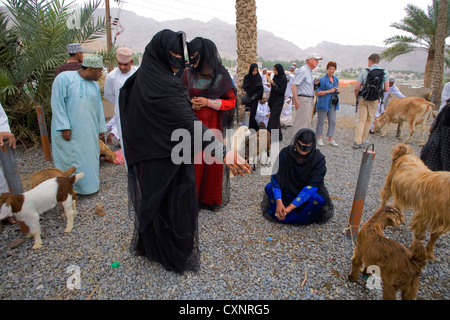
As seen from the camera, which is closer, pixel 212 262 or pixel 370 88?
pixel 212 262

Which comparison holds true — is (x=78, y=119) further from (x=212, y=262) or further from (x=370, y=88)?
(x=370, y=88)

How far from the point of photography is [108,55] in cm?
671

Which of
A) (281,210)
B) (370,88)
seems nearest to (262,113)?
(370,88)

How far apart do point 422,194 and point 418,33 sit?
51.6 ft

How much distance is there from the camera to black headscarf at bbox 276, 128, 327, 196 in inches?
122

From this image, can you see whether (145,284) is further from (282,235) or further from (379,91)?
(379,91)

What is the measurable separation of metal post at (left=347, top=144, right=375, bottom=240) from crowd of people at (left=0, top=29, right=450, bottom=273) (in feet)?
1.15

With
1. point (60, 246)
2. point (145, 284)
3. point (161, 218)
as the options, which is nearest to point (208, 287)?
point (145, 284)

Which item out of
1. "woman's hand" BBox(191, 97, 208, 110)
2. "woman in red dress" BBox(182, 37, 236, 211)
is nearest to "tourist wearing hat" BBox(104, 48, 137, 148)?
"woman in red dress" BBox(182, 37, 236, 211)

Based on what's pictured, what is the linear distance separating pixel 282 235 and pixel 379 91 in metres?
4.84

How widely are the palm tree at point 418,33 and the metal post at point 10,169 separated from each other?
17.3m

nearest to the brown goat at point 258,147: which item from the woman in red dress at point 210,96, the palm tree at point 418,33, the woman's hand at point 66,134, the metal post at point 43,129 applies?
the woman in red dress at point 210,96

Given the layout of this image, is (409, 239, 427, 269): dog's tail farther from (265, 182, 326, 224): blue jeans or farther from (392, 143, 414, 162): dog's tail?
(392, 143, 414, 162): dog's tail

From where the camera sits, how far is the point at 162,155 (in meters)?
2.13
